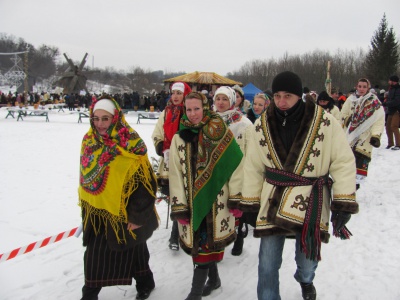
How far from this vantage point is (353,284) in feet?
11.3

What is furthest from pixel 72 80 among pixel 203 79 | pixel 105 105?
pixel 105 105

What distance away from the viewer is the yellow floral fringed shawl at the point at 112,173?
9.49 feet

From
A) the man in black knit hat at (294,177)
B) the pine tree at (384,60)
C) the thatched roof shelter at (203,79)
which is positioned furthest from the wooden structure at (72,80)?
the man in black knit hat at (294,177)

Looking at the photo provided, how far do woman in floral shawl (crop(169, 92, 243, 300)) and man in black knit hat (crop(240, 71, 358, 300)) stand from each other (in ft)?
0.86

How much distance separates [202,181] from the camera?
292cm

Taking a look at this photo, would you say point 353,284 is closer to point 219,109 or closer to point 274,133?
point 274,133

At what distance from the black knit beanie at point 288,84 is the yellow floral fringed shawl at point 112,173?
4.21 feet

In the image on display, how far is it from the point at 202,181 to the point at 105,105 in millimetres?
1043

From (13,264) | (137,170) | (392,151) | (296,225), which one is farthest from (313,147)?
(392,151)

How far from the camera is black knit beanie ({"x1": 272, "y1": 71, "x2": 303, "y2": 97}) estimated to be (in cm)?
259

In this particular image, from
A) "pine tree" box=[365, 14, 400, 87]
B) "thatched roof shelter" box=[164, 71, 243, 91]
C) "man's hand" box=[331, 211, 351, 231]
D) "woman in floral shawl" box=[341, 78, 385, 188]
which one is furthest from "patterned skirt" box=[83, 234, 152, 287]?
"pine tree" box=[365, 14, 400, 87]

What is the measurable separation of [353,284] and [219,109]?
228cm

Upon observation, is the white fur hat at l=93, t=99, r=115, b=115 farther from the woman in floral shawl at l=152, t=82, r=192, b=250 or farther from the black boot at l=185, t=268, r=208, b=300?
the black boot at l=185, t=268, r=208, b=300

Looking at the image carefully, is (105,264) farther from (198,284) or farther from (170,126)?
(170,126)
